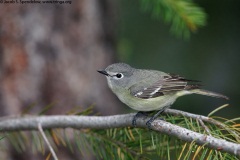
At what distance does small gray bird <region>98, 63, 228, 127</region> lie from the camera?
11.9 ft

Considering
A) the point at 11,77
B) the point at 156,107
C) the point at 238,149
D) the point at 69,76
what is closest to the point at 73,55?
the point at 69,76

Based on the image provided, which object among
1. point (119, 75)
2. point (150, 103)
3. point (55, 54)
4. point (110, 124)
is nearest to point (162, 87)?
point (150, 103)

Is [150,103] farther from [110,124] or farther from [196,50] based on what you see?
[196,50]

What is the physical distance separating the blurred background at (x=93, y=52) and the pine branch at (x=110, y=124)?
2.10 ft

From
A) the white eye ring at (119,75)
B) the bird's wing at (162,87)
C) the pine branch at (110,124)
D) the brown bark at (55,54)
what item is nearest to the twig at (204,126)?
the pine branch at (110,124)

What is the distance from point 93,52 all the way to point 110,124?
2.39m

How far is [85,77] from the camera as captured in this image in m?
5.17

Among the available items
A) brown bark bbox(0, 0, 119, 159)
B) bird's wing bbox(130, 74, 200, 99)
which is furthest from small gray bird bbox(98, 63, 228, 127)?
brown bark bbox(0, 0, 119, 159)

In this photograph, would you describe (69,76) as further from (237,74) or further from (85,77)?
(237,74)

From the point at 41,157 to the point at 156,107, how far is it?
6.04ft

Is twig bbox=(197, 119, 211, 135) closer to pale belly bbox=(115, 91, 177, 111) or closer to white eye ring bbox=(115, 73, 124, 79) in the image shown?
pale belly bbox=(115, 91, 177, 111)

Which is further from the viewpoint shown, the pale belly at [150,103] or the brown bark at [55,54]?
the brown bark at [55,54]

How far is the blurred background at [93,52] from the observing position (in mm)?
4703

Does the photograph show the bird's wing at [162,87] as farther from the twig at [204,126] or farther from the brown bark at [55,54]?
the brown bark at [55,54]
